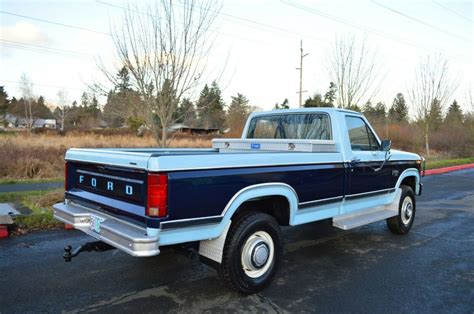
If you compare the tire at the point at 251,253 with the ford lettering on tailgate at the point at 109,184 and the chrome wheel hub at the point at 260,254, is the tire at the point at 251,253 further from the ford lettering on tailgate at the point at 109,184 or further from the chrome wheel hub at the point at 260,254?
the ford lettering on tailgate at the point at 109,184

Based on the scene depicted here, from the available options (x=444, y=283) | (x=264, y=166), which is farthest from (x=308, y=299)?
(x=444, y=283)

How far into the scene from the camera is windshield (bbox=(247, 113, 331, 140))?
5238 millimetres

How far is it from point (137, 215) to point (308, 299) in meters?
1.92

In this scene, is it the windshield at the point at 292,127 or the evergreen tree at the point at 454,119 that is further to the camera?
the evergreen tree at the point at 454,119

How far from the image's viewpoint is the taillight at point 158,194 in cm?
312

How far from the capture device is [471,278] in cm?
459

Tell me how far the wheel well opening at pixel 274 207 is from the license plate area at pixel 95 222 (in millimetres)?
1481

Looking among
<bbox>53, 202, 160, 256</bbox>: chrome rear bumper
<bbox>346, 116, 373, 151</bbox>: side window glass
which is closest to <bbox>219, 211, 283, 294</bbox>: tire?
<bbox>53, 202, 160, 256</bbox>: chrome rear bumper

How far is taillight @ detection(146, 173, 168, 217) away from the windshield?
2.73 m

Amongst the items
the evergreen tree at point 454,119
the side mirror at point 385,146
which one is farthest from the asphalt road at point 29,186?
the evergreen tree at point 454,119

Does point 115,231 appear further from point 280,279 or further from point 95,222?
point 280,279

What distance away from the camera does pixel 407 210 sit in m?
6.53

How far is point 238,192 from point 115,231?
1167mm

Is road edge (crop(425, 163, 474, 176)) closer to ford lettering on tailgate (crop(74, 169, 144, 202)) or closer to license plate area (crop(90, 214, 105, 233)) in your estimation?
ford lettering on tailgate (crop(74, 169, 144, 202))
